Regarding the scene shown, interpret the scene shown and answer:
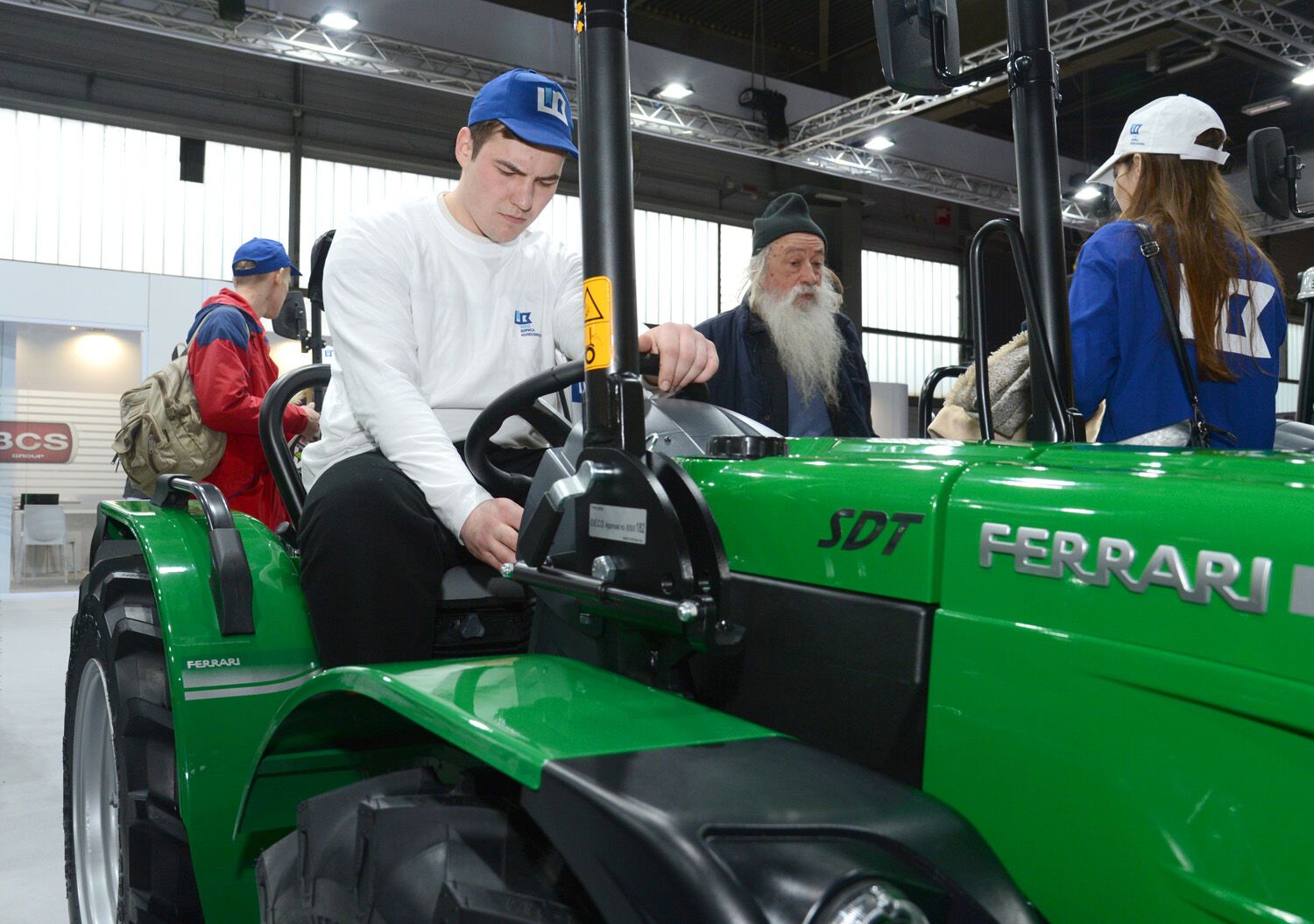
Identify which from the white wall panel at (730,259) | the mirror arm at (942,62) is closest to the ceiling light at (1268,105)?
the white wall panel at (730,259)

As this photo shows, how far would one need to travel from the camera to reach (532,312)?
77.9 inches

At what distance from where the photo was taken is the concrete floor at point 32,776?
248 centimetres

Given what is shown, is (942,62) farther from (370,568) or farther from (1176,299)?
(370,568)

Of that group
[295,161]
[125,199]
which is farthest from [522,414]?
[125,199]

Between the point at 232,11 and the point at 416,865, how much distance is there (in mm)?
8545

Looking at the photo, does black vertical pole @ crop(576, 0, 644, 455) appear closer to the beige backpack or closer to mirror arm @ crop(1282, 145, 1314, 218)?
mirror arm @ crop(1282, 145, 1314, 218)

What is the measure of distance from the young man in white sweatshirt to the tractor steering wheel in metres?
0.04

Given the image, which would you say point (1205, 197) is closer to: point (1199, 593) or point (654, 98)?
point (1199, 593)

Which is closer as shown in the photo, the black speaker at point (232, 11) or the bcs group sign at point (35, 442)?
the black speaker at point (232, 11)

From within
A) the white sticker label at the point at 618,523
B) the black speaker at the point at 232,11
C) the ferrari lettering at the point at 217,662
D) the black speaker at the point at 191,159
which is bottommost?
the ferrari lettering at the point at 217,662

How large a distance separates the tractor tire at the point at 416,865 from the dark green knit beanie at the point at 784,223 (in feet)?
10.2

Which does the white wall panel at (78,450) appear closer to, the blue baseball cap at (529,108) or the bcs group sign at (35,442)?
the bcs group sign at (35,442)

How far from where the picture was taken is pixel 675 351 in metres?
1.38

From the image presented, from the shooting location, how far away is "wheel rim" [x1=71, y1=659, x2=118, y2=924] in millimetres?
2045
